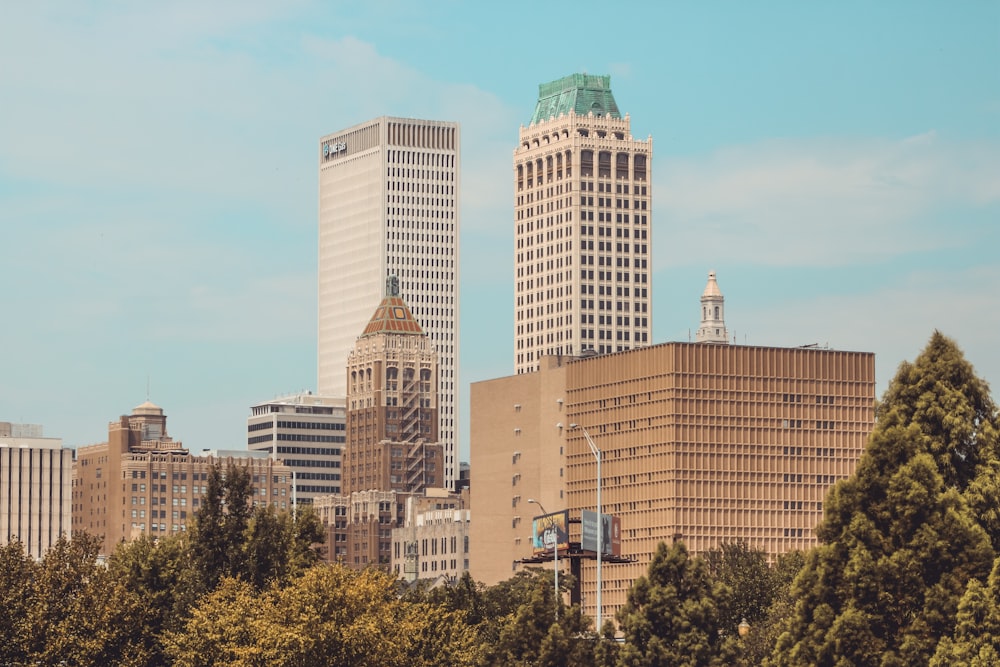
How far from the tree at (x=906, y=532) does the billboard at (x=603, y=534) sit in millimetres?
92751

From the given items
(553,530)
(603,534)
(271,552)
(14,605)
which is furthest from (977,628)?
(603,534)

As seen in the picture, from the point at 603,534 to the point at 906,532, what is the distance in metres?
113

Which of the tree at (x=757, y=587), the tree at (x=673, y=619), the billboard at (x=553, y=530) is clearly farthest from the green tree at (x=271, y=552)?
the billboard at (x=553, y=530)

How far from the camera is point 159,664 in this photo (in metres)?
110

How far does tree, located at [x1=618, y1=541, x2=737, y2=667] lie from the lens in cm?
8594

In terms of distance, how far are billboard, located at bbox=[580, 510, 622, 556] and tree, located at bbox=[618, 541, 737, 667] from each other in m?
72.9

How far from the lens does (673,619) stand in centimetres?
8662

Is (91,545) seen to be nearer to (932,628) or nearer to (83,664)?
(83,664)

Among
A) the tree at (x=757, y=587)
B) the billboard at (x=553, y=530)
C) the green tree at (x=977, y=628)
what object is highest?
the billboard at (x=553, y=530)

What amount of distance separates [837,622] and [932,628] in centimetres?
301

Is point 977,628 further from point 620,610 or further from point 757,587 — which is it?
point 757,587

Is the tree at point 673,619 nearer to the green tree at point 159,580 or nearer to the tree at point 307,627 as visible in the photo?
the tree at point 307,627

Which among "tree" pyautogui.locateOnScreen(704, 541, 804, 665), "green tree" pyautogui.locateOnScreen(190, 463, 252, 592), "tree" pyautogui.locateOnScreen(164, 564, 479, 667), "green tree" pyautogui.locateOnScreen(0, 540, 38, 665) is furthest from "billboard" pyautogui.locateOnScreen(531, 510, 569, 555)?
"green tree" pyautogui.locateOnScreen(0, 540, 38, 665)

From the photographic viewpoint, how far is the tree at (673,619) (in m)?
85.9
